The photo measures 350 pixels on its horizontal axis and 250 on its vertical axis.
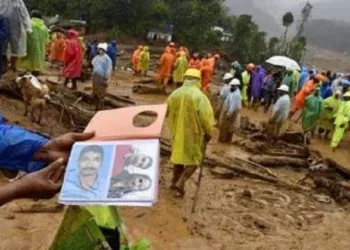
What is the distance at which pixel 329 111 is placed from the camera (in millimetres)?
13430

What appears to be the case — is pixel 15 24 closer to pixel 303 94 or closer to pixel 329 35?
pixel 303 94

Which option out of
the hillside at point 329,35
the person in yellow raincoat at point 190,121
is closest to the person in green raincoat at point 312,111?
the person in yellow raincoat at point 190,121

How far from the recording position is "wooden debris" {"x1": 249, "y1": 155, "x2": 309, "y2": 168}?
10.3 meters

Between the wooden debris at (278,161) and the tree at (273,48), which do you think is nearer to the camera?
the wooden debris at (278,161)

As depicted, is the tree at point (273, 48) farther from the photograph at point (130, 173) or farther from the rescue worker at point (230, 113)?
the photograph at point (130, 173)

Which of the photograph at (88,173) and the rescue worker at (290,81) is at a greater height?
the photograph at (88,173)

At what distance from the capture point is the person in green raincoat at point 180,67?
1766 cm

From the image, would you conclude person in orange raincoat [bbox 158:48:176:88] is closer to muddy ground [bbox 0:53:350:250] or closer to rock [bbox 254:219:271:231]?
muddy ground [bbox 0:53:350:250]

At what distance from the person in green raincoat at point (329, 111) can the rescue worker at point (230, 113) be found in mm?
2889

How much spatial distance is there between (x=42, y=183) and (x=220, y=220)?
5.03 meters

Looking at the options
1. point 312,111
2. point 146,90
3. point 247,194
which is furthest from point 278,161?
point 146,90

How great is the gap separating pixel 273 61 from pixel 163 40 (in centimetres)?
980

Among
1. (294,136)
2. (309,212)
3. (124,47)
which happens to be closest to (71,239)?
(309,212)

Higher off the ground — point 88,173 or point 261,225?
point 88,173
